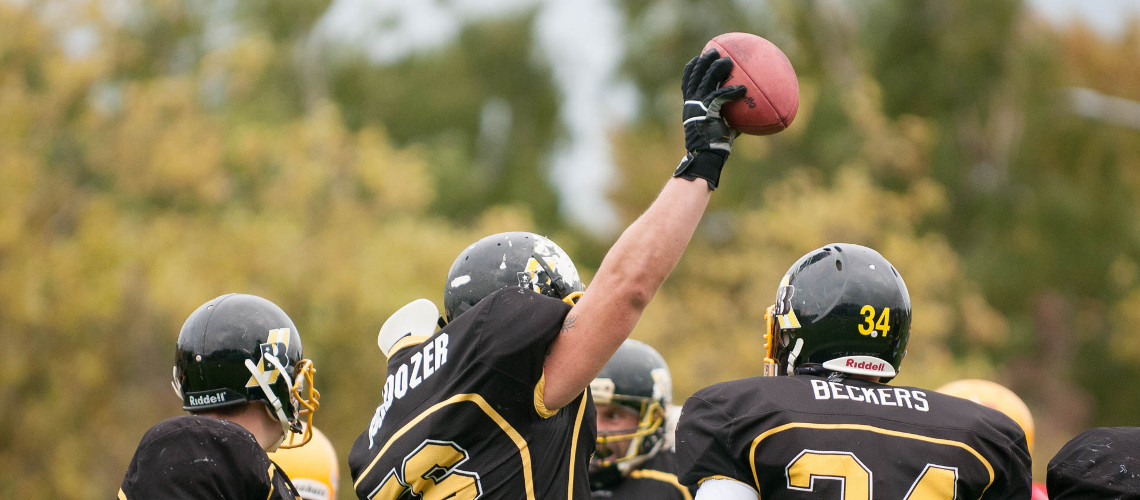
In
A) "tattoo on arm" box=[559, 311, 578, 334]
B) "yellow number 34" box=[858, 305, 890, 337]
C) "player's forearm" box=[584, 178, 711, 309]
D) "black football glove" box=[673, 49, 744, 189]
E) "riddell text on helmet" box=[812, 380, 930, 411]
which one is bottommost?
"riddell text on helmet" box=[812, 380, 930, 411]

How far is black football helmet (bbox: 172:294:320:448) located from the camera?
3.85 meters

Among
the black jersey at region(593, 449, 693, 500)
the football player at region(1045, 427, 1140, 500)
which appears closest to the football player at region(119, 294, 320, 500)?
the black jersey at region(593, 449, 693, 500)

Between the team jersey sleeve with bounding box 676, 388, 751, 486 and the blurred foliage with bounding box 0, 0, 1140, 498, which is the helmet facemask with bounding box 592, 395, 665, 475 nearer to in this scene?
the team jersey sleeve with bounding box 676, 388, 751, 486

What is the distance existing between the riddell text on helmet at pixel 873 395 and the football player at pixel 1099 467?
472 mm

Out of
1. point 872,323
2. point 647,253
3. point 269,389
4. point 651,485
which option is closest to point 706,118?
point 647,253

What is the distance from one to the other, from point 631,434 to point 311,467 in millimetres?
1591

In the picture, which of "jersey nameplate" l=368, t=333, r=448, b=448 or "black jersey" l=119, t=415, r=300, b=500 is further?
"jersey nameplate" l=368, t=333, r=448, b=448

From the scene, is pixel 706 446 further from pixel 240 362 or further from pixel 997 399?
pixel 997 399

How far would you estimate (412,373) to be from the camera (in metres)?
3.55

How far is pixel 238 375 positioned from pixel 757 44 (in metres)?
2.03

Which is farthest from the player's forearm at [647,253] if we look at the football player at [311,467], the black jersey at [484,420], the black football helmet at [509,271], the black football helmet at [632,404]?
the black football helmet at [632,404]

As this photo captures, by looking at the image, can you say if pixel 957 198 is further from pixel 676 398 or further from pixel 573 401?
pixel 573 401

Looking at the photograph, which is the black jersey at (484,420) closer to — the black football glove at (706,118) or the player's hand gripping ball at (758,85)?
the black football glove at (706,118)

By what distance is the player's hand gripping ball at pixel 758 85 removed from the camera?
3.35 meters
